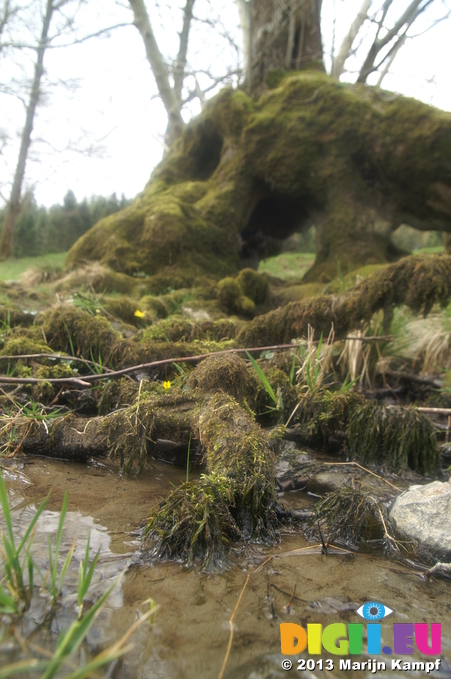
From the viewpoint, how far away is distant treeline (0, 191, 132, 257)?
778 inches

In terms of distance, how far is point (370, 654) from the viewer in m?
1.06

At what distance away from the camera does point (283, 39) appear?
8.11m

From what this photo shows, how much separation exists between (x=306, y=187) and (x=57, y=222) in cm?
1728

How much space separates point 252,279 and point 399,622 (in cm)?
471

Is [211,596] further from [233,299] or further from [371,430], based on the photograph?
[233,299]

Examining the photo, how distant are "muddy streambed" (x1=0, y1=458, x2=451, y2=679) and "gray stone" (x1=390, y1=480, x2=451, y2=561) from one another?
0.17 m

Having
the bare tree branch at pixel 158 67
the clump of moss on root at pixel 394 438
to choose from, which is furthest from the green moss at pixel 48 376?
the bare tree branch at pixel 158 67

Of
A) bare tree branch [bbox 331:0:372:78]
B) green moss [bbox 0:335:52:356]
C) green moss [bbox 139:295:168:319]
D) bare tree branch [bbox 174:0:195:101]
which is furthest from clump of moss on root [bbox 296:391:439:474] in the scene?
bare tree branch [bbox 174:0:195:101]

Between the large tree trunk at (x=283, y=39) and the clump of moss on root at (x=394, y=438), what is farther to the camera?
the large tree trunk at (x=283, y=39)

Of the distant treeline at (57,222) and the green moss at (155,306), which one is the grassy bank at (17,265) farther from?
the green moss at (155,306)

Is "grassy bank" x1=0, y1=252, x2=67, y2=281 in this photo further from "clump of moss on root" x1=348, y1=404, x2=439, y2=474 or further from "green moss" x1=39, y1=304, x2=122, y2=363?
"clump of moss on root" x1=348, y1=404, x2=439, y2=474

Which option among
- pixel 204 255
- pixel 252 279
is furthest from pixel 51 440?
pixel 204 255

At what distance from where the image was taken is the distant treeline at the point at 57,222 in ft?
64.8

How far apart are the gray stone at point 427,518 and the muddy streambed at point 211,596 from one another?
169 mm
